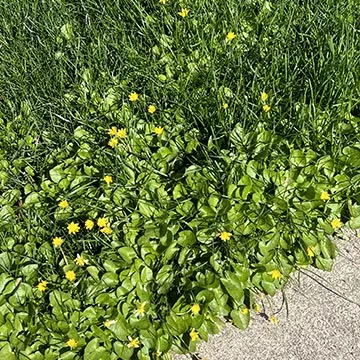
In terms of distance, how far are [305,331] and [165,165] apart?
0.93 m

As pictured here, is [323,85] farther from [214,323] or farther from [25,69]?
[25,69]

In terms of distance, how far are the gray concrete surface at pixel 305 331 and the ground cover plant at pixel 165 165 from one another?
0.07 metres

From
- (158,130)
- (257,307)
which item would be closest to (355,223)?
(257,307)

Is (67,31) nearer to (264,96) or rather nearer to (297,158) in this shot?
(264,96)

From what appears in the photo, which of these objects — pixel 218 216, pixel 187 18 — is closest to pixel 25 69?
pixel 187 18

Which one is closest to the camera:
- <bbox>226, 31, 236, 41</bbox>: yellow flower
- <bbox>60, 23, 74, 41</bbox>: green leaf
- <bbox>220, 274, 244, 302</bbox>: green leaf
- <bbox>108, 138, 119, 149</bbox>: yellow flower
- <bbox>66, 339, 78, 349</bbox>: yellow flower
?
<bbox>66, 339, 78, 349</bbox>: yellow flower

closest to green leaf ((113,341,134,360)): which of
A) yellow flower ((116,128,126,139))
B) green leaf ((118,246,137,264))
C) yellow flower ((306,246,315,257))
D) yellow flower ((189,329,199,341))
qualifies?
yellow flower ((189,329,199,341))

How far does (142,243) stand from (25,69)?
1.36 m

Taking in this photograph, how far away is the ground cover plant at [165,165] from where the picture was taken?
271 centimetres

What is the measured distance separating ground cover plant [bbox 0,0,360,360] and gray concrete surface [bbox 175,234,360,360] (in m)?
→ 0.07

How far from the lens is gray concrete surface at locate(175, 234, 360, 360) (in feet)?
8.89

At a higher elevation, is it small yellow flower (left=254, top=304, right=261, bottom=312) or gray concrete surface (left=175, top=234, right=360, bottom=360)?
small yellow flower (left=254, top=304, right=261, bottom=312)

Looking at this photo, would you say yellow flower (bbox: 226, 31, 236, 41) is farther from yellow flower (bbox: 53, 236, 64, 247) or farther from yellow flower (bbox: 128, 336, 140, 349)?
yellow flower (bbox: 128, 336, 140, 349)

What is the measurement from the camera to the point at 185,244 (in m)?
2.79
